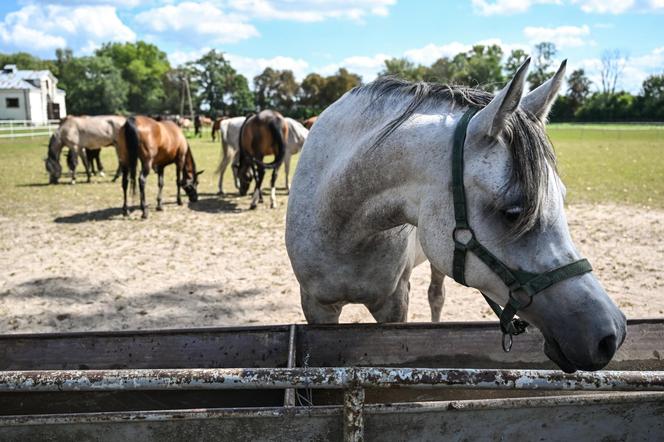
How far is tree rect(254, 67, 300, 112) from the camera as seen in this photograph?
77.8m

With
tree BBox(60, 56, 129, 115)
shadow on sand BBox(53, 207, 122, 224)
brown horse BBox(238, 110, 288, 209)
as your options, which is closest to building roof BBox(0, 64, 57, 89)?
tree BBox(60, 56, 129, 115)

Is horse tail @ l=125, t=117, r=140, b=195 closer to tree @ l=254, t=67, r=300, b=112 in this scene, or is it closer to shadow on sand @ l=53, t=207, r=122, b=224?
shadow on sand @ l=53, t=207, r=122, b=224

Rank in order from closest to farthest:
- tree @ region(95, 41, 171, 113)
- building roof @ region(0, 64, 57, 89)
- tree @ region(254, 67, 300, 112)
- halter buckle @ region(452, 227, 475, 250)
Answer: halter buckle @ region(452, 227, 475, 250)
building roof @ region(0, 64, 57, 89)
tree @ region(254, 67, 300, 112)
tree @ region(95, 41, 171, 113)

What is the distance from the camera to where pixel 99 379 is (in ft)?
4.82

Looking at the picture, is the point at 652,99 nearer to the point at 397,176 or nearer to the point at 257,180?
the point at 257,180

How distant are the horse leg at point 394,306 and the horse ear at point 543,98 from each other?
4.32ft

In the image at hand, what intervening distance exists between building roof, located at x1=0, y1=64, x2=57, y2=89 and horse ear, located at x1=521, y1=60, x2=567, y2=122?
74.2 m

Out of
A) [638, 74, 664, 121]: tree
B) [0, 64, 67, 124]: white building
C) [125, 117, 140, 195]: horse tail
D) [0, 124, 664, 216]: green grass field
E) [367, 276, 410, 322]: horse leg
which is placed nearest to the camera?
[367, 276, 410, 322]: horse leg

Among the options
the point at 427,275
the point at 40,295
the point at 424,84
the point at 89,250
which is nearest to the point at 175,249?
the point at 89,250

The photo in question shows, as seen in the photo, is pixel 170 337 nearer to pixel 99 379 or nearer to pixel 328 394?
pixel 328 394

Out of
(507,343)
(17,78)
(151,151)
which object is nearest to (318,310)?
(507,343)

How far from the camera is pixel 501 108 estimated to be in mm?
1729

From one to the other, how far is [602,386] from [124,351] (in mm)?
2316

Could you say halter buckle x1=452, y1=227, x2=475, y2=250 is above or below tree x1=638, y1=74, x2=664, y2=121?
below
